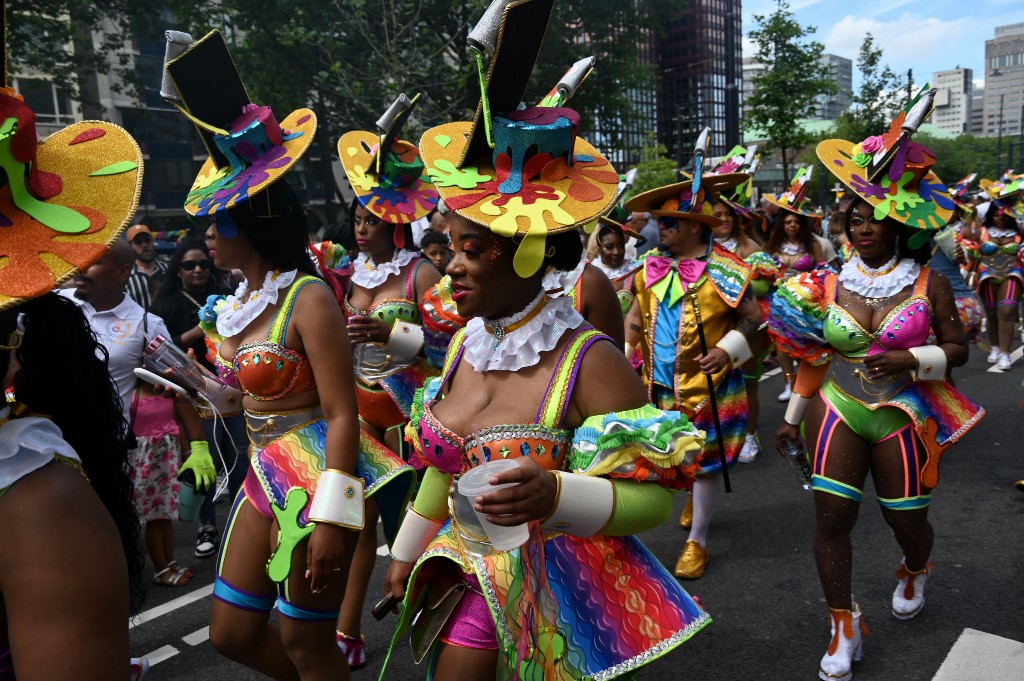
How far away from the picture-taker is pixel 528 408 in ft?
7.29

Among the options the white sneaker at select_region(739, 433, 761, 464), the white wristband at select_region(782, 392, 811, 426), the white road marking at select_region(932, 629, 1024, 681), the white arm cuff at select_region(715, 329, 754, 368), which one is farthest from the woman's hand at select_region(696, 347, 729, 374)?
the white sneaker at select_region(739, 433, 761, 464)

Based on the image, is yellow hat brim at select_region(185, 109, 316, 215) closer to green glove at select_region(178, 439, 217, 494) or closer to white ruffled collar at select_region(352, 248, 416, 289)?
green glove at select_region(178, 439, 217, 494)

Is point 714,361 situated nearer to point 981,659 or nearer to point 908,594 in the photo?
point 908,594

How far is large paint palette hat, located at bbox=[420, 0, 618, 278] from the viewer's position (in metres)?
2.05

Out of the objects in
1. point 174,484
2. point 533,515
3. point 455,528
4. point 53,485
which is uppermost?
point 53,485

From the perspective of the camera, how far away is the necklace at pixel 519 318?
233cm

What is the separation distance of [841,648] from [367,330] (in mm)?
2601

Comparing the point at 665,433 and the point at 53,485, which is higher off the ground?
the point at 53,485

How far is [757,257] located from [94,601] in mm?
5260

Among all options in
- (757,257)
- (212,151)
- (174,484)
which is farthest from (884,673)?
(174,484)

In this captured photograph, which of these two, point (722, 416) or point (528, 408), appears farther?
point (722, 416)

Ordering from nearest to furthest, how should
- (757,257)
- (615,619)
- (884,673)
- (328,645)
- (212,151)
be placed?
1. (615,619)
2. (328,645)
3. (212,151)
4. (884,673)
5. (757,257)

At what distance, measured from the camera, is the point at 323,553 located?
2547 millimetres

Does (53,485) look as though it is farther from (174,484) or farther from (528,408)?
(174,484)
